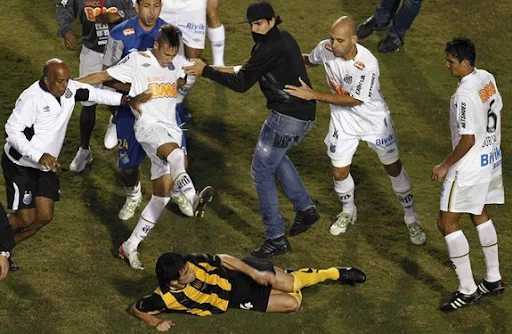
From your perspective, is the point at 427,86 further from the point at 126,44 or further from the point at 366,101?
the point at 126,44

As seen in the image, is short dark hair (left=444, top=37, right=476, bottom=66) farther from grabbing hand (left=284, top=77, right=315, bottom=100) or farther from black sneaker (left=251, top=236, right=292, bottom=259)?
black sneaker (left=251, top=236, right=292, bottom=259)

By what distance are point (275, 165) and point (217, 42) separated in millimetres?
3791

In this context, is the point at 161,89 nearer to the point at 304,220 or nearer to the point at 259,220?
the point at 259,220

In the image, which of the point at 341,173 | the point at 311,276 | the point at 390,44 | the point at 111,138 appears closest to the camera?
the point at 311,276

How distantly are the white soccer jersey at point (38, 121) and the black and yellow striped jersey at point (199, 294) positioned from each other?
175 centimetres

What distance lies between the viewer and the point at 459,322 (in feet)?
36.0

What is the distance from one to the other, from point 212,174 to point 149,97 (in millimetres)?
2184

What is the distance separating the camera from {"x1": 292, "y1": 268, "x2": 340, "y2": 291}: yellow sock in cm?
1124

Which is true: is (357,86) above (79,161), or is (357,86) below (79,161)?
above

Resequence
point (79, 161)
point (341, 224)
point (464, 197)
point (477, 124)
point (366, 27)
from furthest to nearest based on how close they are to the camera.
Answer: point (366, 27) → point (79, 161) → point (341, 224) → point (464, 197) → point (477, 124)

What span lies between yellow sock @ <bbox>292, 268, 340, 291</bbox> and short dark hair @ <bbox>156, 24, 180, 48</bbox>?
268 cm

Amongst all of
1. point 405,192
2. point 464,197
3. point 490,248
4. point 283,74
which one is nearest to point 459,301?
point 490,248

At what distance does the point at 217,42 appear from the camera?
49.8 ft

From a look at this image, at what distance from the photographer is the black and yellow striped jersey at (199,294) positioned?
35.0 feet
